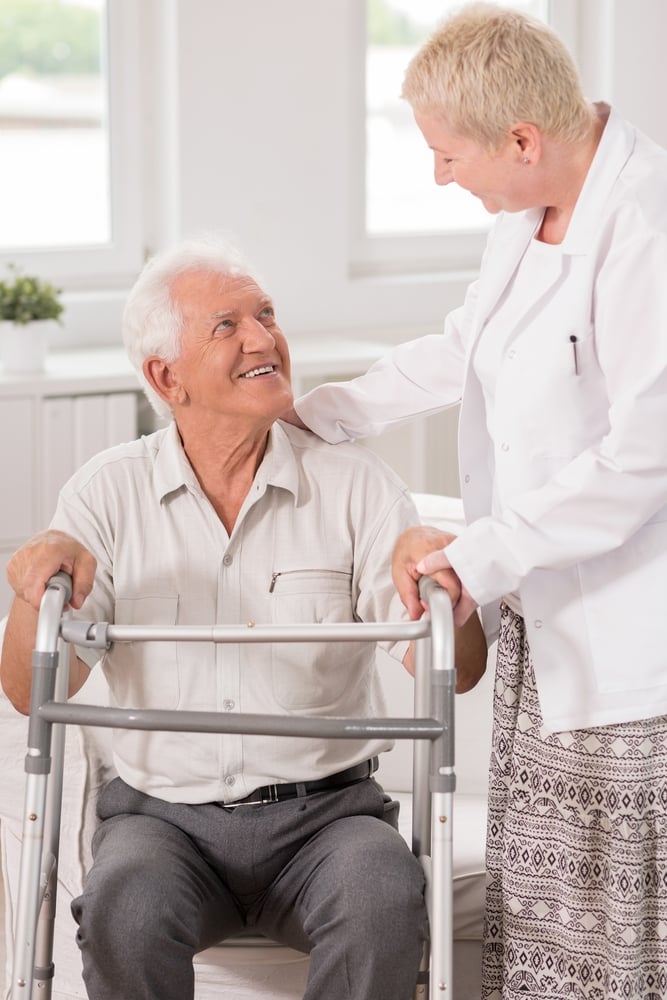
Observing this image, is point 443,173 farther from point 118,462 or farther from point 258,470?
point 118,462

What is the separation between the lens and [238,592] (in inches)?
82.3

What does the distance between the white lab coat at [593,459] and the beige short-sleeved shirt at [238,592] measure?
1.16 feet

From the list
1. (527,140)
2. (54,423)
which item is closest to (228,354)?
(527,140)

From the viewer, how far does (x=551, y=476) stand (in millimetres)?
1745

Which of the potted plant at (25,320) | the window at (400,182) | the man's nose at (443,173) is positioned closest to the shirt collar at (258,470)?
the man's nose at (443,173)

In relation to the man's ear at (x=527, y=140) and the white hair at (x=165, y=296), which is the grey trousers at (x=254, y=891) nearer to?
the white hair at (x=165, y=296)

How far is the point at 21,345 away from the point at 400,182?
5.01 ft

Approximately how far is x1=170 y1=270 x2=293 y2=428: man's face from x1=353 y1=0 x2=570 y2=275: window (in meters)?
2.51

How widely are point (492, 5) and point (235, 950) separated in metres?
1.32

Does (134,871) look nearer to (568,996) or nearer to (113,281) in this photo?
(568,996)

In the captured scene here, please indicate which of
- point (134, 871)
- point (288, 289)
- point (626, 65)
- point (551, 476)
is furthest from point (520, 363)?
point (626, 65)

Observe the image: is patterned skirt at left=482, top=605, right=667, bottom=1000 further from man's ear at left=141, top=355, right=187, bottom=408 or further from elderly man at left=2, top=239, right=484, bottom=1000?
man's ear at left=141, top=355, right=187, bottom=408

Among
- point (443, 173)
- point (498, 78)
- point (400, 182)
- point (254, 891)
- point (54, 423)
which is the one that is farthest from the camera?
point (400, 182)

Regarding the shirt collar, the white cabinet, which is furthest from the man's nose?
the white cabinet
